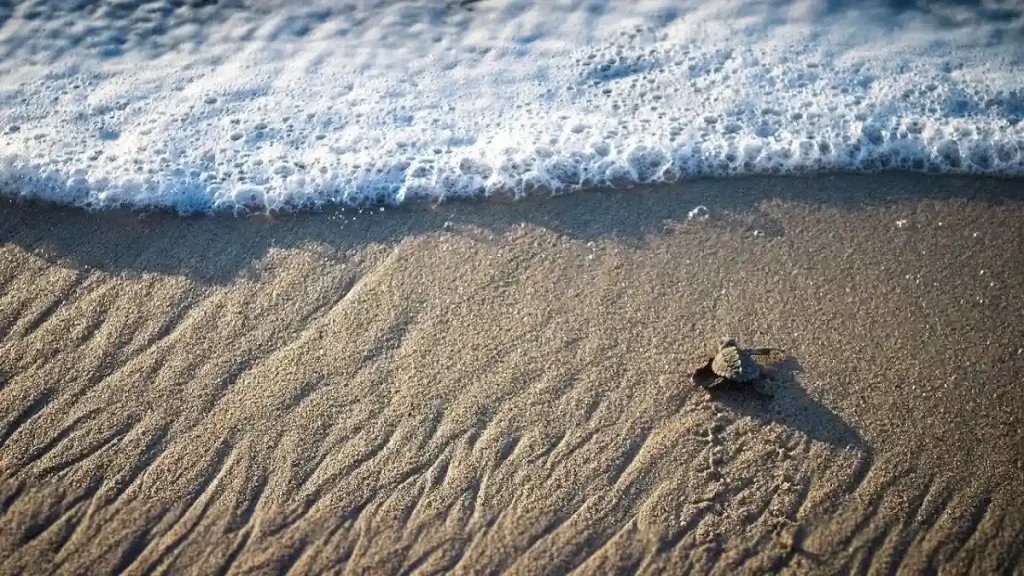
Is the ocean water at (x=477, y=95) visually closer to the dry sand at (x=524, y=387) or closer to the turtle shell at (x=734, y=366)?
the dry sand at (x=524, y=387)

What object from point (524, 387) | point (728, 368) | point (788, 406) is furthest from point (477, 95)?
point (788, 406)

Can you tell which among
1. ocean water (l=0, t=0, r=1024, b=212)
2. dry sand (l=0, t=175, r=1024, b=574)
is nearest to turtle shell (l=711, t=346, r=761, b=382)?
dry sand (l=0, t=175, r=1024, b=574)

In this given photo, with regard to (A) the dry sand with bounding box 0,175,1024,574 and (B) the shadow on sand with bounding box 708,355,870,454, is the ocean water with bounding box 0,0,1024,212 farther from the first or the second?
(B) the shadow on sand with bounding box 708,355,870,454

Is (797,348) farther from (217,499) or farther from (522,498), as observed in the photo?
(217,499)

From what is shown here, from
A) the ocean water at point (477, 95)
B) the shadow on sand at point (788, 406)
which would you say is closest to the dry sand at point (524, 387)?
the shadow on sand at point (788, 406)

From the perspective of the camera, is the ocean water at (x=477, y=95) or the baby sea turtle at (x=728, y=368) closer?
the baby sea turtle at (x=728, y=368)

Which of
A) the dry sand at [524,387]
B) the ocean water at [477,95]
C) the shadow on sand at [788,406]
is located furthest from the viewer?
the ocean water at [477,95]

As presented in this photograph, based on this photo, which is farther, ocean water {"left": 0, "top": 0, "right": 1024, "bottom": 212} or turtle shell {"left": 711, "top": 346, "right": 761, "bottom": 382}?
ocean water {"left": 0, "top": 0, "right": 1024, "bottom": 212}
